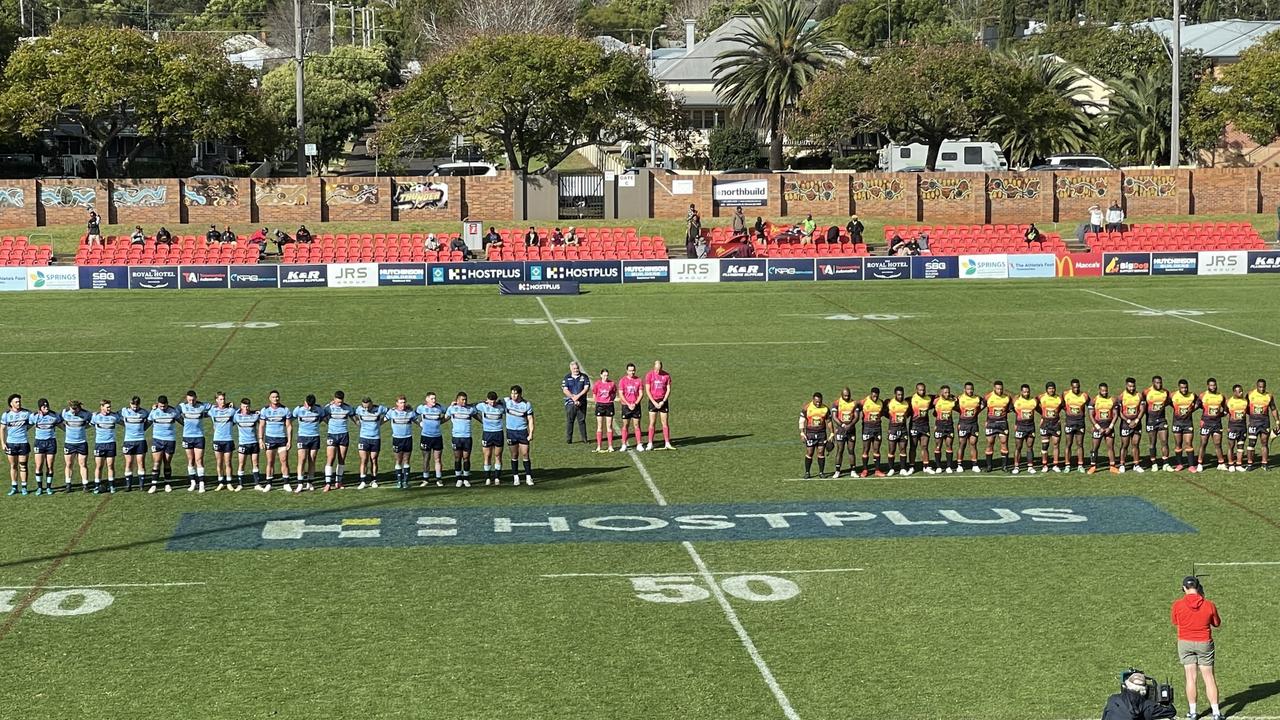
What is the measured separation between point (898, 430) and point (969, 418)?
1.25m

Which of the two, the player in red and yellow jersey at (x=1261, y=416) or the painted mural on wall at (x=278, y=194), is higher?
the painted mural on wall at (x=278, y=194)

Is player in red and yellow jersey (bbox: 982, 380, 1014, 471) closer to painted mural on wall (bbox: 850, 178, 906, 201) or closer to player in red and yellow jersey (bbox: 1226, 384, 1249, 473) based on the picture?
player in red and yellow jersey (bbox: 1226, 384, 1249, 473)

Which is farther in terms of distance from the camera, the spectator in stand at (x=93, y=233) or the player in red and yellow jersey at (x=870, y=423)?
the spectator in stand at (x=93, y=233)

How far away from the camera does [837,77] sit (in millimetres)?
78500

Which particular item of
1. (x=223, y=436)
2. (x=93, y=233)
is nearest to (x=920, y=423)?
(x=223, y=436)

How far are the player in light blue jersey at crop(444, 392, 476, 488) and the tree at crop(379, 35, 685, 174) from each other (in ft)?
146

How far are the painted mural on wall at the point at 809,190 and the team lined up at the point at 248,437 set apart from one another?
45623mm

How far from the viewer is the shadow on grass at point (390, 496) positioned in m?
21.3

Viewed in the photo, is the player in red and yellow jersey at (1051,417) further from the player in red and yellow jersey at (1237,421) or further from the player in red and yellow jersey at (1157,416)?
the player in red and yellow jersey at (1237,421)

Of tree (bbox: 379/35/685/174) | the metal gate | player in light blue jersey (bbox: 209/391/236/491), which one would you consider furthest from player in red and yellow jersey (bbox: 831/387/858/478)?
tree (bbox: 379/35/685/174)

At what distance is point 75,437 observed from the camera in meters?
24.9

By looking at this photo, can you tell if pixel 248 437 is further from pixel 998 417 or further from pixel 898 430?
pixel 998 417

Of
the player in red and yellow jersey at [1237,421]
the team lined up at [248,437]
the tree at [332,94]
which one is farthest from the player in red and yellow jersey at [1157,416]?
the tree at [332,94]

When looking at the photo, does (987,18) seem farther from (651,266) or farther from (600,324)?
(600,324)
